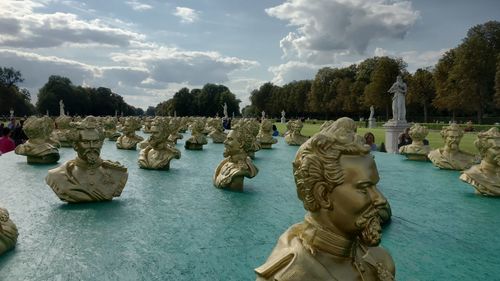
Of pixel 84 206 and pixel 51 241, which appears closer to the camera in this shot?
pixel 51 241

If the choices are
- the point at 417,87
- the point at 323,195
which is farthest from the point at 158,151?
the point at 417,87

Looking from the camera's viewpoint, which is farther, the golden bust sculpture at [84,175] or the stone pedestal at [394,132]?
the stone pedestal at [394,132]

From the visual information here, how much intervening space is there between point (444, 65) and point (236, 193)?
57817mm

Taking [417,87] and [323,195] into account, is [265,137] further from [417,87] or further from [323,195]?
[417,87]

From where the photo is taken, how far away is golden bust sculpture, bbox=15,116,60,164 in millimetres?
14250

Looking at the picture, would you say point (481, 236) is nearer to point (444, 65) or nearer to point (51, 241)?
point (51, 241)

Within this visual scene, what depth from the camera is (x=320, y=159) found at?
2.85m

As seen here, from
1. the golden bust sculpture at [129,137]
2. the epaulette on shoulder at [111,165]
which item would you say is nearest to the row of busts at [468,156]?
the epaulette on shoulder at [111,165]

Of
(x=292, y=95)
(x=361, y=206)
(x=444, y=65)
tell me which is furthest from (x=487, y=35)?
(x=361, y=206)

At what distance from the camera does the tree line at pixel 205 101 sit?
120m

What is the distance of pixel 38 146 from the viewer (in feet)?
47.2

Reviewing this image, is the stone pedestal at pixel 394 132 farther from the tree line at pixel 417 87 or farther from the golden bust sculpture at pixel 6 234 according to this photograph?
the tree line at pixel 417 87

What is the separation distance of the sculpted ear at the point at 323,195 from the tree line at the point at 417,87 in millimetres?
54872

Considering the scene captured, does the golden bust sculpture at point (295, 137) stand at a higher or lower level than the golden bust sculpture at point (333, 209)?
lower
